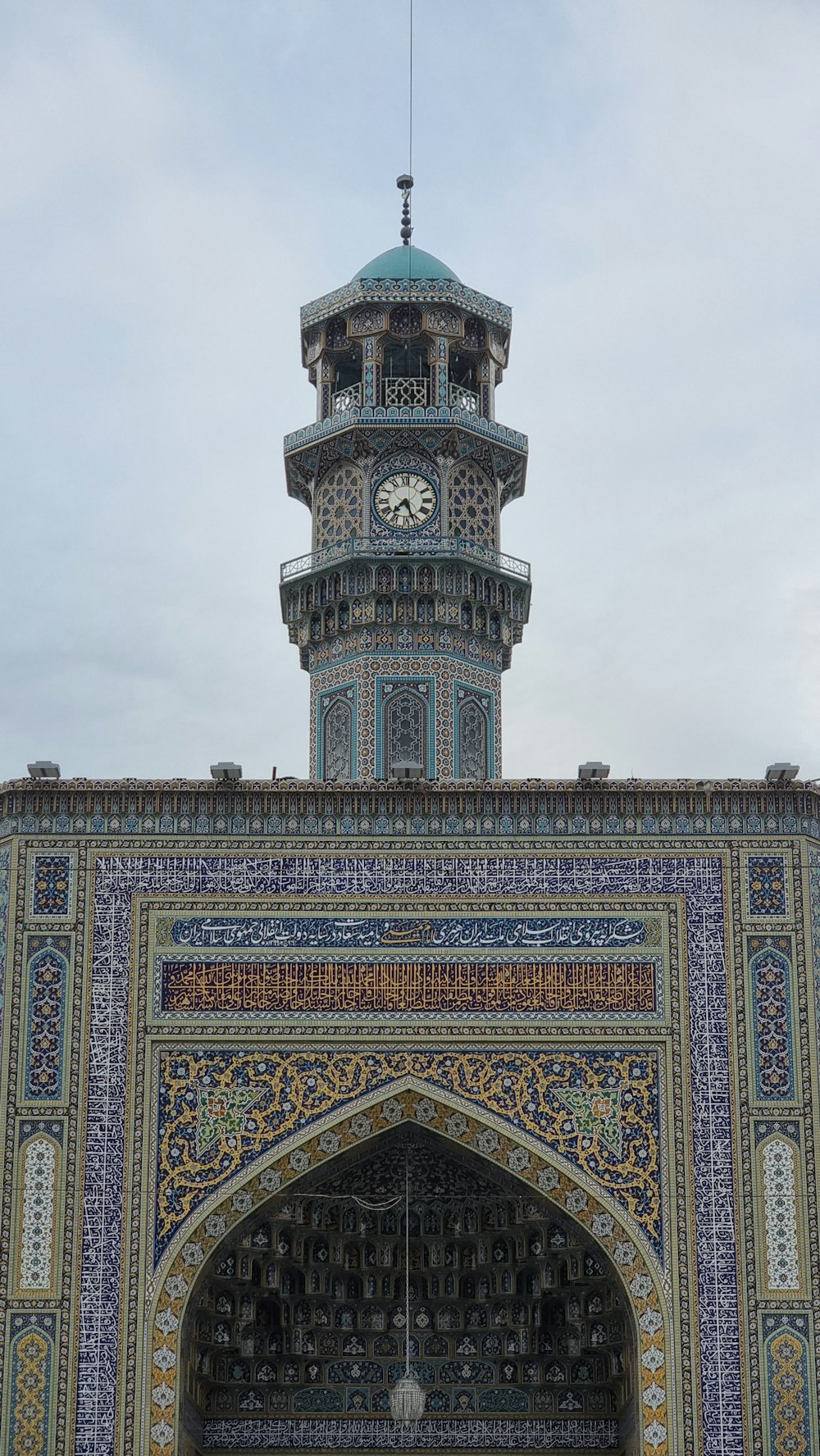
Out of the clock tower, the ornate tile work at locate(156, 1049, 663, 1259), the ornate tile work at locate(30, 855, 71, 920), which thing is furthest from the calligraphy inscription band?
the clock tower

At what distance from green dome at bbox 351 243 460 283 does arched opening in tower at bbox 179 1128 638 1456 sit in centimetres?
751

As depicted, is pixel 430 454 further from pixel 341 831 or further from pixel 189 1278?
pixel 189 1278

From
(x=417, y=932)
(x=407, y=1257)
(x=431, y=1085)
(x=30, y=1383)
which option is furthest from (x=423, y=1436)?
(x=417, y=932)

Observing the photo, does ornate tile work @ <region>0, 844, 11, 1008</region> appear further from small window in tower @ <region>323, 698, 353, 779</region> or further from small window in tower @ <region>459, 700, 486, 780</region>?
small window in tower @ <region>459, 700, 486, 780</region>

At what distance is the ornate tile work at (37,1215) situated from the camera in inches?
602

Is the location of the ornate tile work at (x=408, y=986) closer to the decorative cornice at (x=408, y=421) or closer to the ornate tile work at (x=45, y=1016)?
the ornate tile work at (x=45, y=1016)

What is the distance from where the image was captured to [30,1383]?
594 inches

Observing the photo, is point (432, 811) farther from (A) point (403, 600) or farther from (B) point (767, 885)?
(A) point (403, 600)

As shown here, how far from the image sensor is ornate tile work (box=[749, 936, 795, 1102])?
1569 centimetres

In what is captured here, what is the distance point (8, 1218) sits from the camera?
50.4ft

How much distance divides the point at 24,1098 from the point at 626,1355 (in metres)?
4.33

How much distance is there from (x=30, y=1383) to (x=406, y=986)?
137 inches

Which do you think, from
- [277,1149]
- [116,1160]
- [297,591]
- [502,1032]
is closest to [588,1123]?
[502,1032]

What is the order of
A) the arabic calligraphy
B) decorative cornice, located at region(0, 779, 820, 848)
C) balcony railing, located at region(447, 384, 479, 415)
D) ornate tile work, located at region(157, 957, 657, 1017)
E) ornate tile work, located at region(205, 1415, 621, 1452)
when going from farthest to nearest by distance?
1. balcony railing, located at region(447, 384, 479, 415)
2. ornate tile work, located at region(205, 1415, 621, 1452)
3. decorative cornice, located at region(0, 779, 820, 848)
4. the arabic calligraphy
5. ornate tile work, located at region(157, 957, 657, 1017)
